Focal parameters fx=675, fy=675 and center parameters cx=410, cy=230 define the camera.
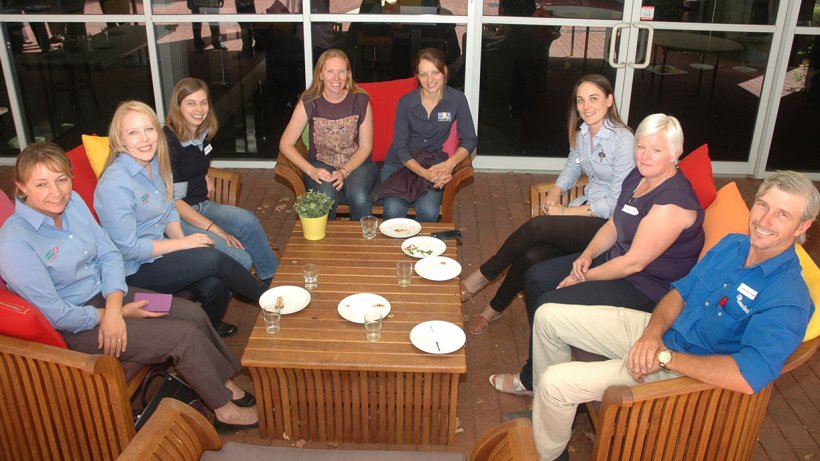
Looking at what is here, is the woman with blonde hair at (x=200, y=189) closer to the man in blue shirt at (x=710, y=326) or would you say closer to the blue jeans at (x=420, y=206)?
the blue jeans at (x=420, y=206)

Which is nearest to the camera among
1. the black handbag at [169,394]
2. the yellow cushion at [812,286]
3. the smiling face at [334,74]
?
the yellow cushion at [812,286]

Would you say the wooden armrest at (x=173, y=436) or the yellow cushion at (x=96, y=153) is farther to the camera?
the yellow cushion at (x=96, y=153)

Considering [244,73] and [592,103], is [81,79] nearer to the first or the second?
[244,73]

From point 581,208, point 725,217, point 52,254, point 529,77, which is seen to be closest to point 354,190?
point 581,208

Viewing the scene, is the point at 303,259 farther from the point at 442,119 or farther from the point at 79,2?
the point at 79,2

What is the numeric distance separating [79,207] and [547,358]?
82.4 inches

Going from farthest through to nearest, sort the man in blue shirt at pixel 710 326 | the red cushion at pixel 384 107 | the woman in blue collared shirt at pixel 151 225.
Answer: the red cushion at pixel 384 107 → the woman in blue collared shirt at pixel 151 225 → the man in blue shirt at pixel 710 326

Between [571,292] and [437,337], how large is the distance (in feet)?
2.42

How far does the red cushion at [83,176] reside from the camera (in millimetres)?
3311

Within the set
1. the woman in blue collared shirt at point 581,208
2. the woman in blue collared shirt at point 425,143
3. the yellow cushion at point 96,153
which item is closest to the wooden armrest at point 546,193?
the woman in blue collared shirt at point 581,208

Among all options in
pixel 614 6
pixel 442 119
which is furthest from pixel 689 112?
pixel 442 119

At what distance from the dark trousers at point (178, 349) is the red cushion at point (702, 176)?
2.31 m

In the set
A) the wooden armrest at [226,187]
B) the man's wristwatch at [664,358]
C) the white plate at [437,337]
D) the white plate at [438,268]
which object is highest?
the wooden armrest at [226,187]

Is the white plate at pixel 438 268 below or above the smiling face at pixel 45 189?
below
